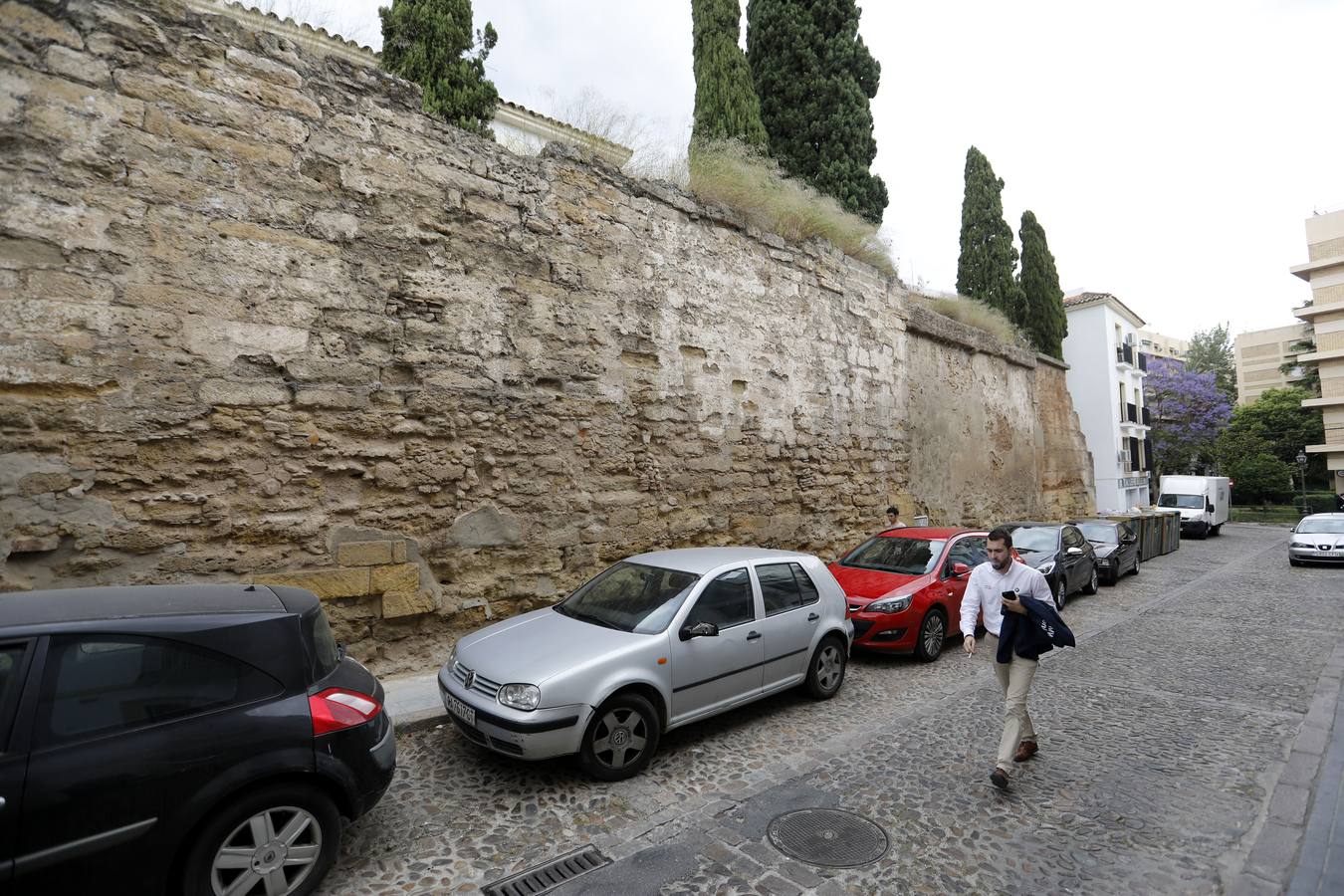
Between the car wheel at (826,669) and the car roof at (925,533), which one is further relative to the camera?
the car roof at (925,533)

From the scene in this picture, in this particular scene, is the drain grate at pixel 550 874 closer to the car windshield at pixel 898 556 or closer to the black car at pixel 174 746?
the black car at pixel 174 746

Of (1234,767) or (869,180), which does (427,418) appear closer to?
(1234,767)

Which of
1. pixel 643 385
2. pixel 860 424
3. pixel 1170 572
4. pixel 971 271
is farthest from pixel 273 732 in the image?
pixel 971 271

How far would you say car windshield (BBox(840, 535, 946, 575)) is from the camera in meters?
7.64

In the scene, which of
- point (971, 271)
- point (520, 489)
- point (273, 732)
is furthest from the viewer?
point (971, 271)

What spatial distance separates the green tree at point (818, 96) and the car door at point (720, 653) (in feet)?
34.6

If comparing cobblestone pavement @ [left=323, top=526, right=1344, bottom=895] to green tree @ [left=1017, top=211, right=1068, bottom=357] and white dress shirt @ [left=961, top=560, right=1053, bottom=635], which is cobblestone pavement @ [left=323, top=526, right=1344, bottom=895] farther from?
green tree @ [left=1017, top=211, right=1068, bottom=357]

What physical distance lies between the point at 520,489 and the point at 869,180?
10.8 m

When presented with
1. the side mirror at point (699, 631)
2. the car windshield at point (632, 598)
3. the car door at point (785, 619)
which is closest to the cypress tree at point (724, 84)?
the car door at point (785, 619)

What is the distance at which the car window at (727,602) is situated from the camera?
16.0 ft

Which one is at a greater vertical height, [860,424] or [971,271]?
[971,271]

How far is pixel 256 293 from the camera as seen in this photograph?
532 cm

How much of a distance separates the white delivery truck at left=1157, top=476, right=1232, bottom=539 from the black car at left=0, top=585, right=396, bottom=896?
27315 mm

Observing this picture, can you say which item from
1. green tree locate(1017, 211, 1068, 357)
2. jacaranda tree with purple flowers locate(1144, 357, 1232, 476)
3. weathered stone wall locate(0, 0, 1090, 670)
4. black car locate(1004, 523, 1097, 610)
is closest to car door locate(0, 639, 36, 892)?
weathered stone wall locate(0, 0, 1090, 670)
